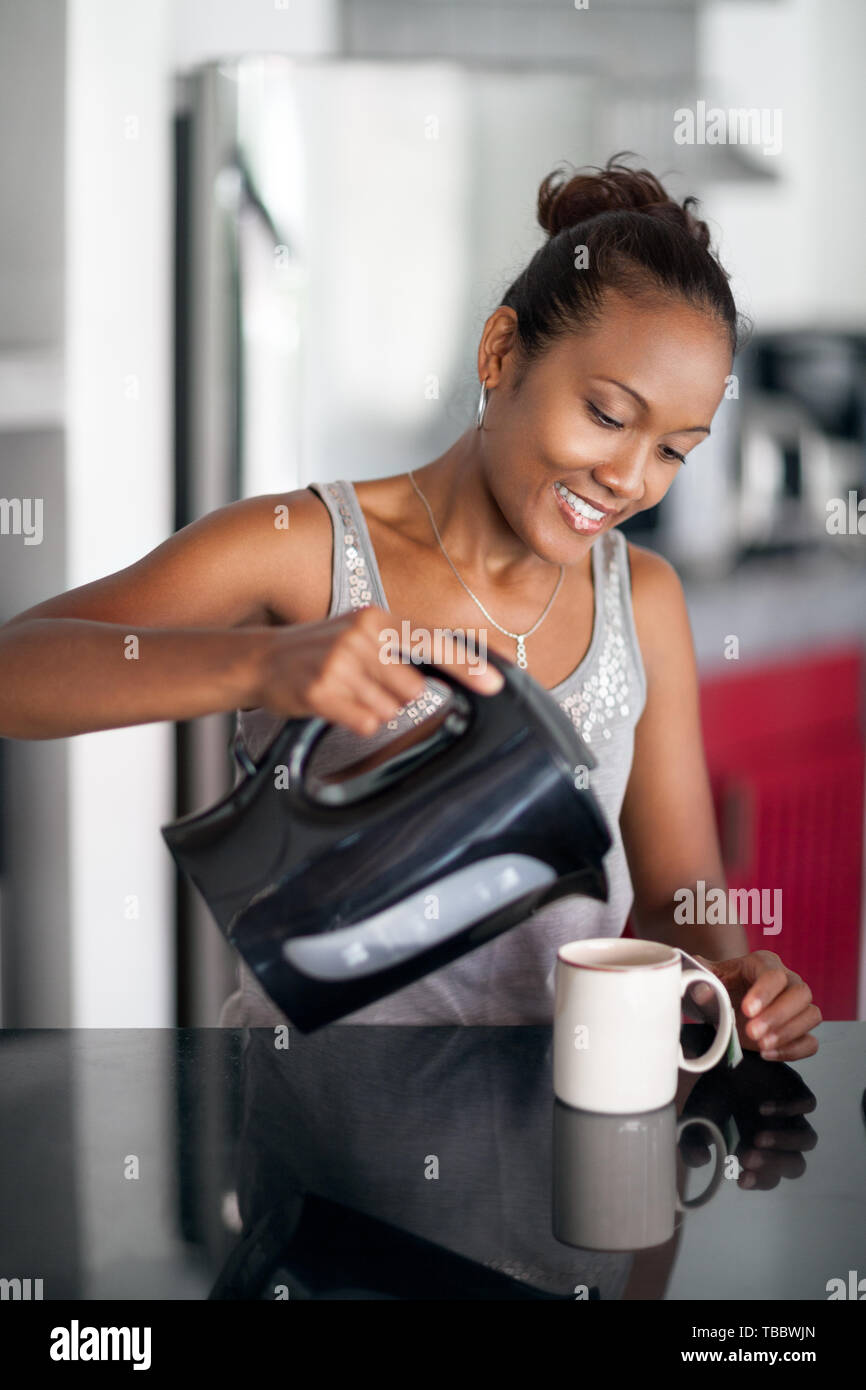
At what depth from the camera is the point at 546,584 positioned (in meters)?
1.34

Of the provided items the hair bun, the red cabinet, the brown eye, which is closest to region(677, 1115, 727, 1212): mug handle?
the brown eye

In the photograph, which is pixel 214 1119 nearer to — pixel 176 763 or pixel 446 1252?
pixel 446 1252

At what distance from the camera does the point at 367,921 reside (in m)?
0.76

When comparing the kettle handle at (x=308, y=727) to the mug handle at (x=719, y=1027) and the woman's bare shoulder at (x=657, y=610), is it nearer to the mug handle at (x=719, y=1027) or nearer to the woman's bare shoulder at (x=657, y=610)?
the mug handle at (x=719, y=1027)

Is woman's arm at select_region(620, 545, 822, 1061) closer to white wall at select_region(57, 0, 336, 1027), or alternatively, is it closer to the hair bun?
the hair bun

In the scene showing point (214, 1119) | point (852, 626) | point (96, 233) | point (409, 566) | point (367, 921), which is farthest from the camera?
point (852, 626)

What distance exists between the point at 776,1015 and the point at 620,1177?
25cm

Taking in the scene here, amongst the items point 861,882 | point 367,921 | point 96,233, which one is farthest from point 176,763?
point 367,921

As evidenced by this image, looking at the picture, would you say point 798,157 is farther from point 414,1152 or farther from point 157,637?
point 414,1152

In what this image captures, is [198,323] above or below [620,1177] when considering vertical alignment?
above

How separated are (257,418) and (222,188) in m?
0.32

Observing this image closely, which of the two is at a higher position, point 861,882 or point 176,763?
point 176,763

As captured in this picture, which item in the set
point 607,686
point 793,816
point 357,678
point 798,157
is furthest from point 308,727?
point 798,157
